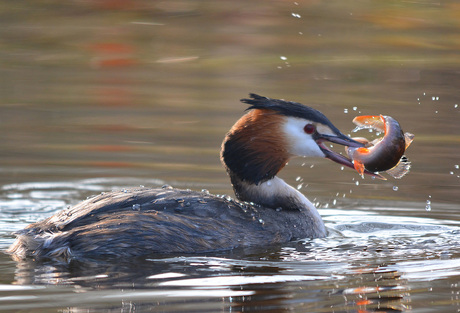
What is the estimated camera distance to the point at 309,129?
7.52m

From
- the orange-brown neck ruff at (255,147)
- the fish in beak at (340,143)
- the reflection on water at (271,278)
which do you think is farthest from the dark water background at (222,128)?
the orange-brown neck ruff at (255,147)

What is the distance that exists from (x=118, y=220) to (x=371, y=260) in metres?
1.81

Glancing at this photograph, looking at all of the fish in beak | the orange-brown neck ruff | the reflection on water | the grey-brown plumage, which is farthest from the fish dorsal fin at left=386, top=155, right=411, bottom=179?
the grey-brown plumage

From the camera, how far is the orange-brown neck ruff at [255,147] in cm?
754

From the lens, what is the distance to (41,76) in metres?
14.4

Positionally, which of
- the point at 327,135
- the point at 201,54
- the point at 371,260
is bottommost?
the point at 371,260

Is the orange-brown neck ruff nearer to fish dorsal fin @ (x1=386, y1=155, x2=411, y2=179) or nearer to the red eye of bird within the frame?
the red eye of bird

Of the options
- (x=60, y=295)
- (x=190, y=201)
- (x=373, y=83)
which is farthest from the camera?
(x=373, y=83)

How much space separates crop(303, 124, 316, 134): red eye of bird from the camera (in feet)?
24.7

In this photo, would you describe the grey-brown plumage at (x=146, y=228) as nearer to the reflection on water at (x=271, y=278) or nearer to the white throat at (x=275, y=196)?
the reflection on water at (x=271, y=278)

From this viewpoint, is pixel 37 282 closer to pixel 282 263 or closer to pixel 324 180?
pixel 282 263

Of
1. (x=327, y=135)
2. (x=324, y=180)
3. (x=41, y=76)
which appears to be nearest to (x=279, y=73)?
(x=41, y=76)

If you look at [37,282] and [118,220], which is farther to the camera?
[118,220]

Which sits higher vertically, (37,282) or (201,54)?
(201,54)
